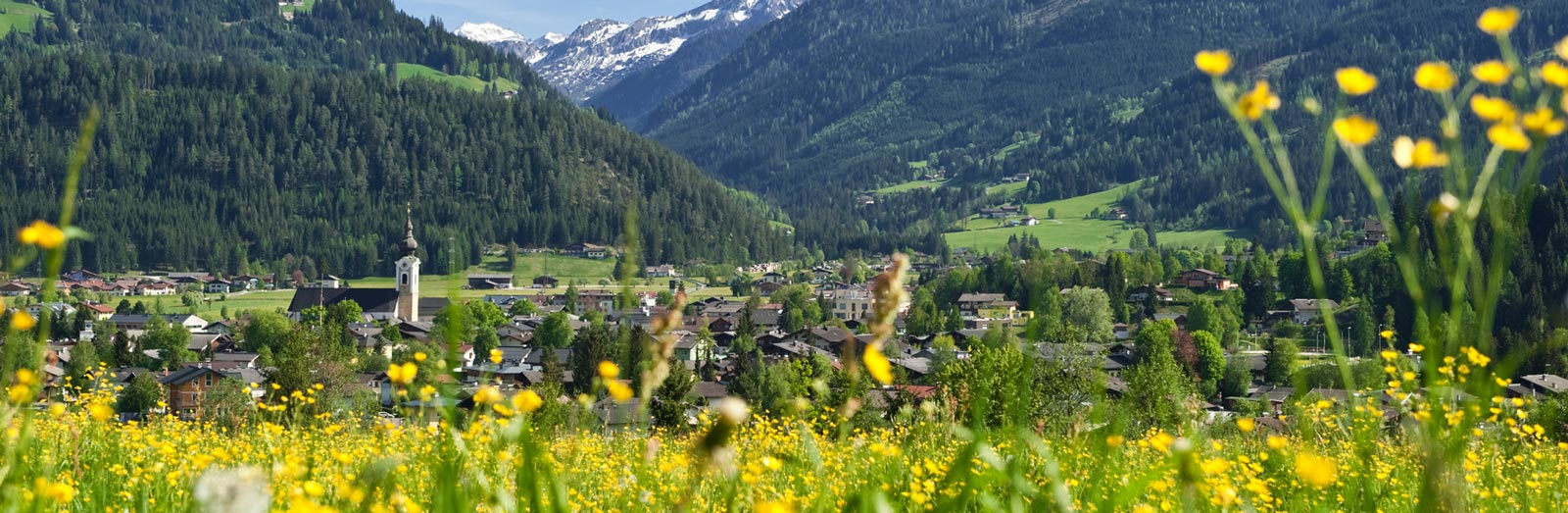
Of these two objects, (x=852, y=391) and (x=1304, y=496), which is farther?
(x=1304, y=496)

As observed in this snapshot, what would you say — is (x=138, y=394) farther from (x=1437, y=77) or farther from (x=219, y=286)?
(x=219, y=286)

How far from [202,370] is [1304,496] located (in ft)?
152

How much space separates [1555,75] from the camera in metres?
1.83

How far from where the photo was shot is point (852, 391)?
235cm

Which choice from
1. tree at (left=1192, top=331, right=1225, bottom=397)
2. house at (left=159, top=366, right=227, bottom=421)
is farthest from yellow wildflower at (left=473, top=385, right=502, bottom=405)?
tree at (left=1192, top=331, right=1225, bottom=397)

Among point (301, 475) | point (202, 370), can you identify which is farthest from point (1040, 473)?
point (202, 370)

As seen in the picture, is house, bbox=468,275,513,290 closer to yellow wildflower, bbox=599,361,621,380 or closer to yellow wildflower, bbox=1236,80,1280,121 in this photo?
yellow wildflower, bbox=599,361,621,380

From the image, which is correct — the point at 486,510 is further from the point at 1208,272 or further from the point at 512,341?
the point at 1208,272

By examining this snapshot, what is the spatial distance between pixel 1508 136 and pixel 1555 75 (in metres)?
0.21

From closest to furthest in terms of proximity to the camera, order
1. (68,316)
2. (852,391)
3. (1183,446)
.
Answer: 1. (1183,446)
2. (852,391)
3. (68,316)

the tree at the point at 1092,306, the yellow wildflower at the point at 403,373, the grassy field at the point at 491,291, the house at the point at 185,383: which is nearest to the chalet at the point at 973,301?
the tree at the point at 1092,306

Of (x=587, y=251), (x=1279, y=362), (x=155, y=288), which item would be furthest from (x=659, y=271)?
(x=1279, y=362)

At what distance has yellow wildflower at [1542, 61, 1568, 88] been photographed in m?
1.80

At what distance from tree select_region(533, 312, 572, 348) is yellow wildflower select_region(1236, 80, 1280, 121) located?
9356cm
